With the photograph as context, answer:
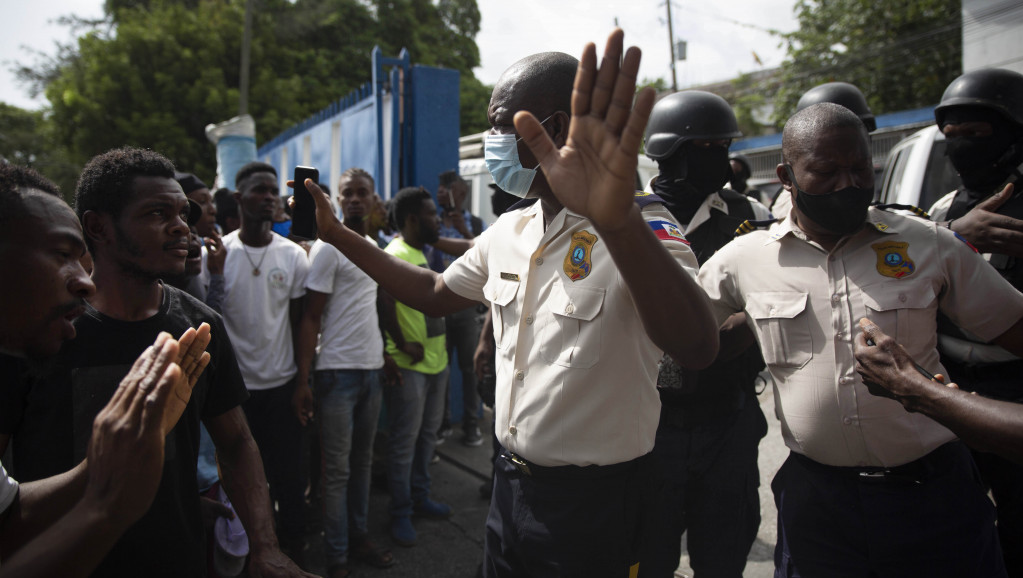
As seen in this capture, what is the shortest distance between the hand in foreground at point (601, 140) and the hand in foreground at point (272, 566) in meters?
1.34

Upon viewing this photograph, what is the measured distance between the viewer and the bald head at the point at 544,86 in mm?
1695

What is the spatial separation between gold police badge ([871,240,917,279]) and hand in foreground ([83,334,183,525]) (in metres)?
Result: 1.99

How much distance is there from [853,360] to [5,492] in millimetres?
2197

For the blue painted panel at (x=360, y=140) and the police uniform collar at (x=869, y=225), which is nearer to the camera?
the police uniform collar at (x=869, y=225)

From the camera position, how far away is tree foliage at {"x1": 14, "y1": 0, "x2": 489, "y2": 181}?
16.7 m

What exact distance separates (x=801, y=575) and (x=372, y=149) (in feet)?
18.5

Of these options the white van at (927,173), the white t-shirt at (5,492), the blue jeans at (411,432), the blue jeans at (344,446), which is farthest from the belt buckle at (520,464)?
the white van at (927,173)

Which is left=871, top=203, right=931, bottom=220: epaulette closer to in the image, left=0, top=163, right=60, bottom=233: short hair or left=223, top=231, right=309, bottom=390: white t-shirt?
left=0, top=163, right=60, bottom=233: short hair

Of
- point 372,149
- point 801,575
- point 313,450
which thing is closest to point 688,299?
point 801,575

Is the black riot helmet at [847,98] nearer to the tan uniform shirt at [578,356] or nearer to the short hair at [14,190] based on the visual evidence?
the tan uniform shirt at [578,356]

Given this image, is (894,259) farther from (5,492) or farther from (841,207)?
(5,492)

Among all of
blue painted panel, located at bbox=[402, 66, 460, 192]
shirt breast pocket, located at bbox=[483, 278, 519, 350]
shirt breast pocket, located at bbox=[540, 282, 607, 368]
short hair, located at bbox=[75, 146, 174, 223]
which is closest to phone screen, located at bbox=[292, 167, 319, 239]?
short hair, located at bbox=[75, 146, 174, 223]

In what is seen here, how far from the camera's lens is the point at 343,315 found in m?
3.82

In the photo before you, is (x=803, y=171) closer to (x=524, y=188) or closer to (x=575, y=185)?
(x=524, y=188)
